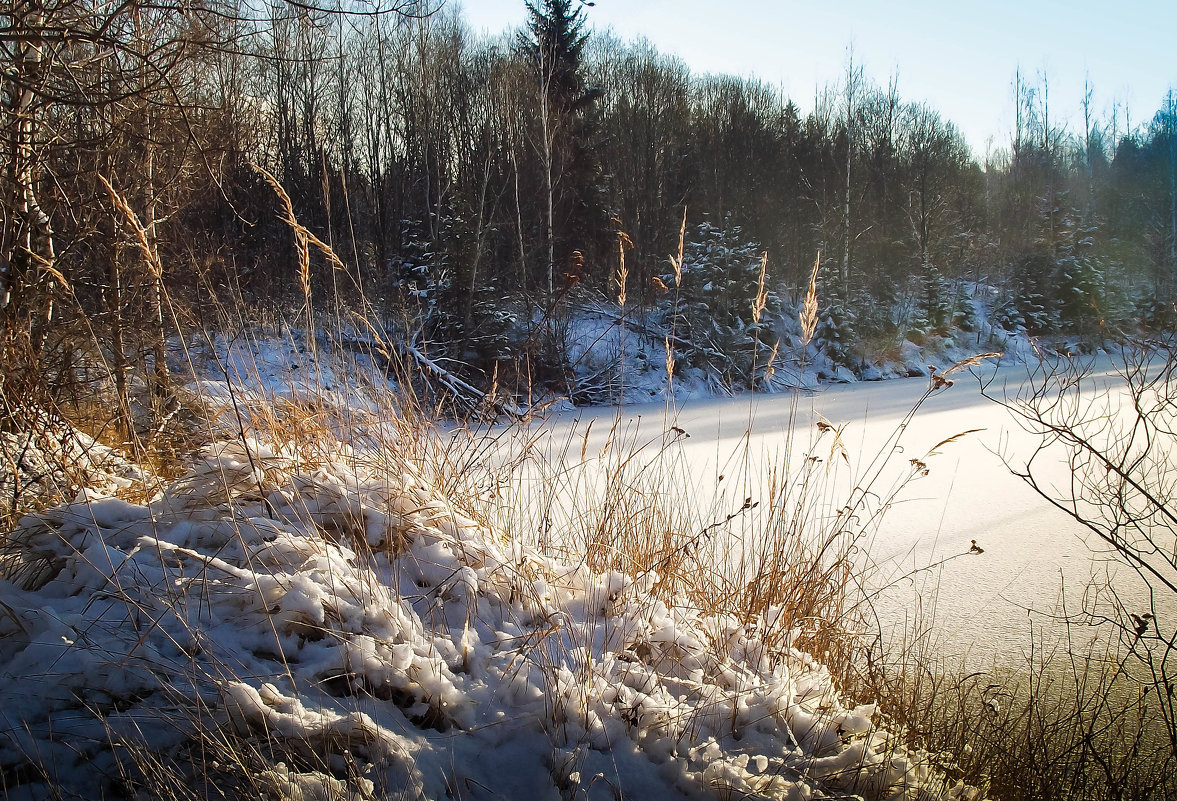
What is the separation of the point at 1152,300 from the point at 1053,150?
13.0m

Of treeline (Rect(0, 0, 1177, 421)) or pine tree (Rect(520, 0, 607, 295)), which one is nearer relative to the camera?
treeline (Rect(0, 0, 1177, 421))

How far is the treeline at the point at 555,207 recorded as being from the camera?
6867 mm

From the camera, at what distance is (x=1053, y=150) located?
2730cm

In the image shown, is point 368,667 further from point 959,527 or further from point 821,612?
point 959,527

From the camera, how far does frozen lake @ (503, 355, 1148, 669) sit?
110 inches

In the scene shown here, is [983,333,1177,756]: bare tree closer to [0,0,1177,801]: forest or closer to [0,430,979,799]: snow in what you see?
[0,0,1177,801]: forest

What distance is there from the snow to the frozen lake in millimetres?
827

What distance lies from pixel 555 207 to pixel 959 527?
12.4 meters

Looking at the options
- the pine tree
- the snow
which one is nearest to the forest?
the snow

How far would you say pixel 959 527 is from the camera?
3941mm

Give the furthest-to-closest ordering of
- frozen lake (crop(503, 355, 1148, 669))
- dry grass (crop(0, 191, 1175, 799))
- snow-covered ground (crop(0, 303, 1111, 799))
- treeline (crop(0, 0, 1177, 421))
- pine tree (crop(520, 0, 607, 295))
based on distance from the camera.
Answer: pine tree (crop(520, 0, 607, 295)) < treeline (crop(0, 0, 1177, 421)) < frozen lake (crop(503, 355, 1148, 669)) < dry grass (crop(0, 191, 1175, 799)) < snow-covered ground (crop(0, 303, 1111, 799))

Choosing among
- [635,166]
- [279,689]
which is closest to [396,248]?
[635,166]

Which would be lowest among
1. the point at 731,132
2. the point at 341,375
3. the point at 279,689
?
the point at 279,689

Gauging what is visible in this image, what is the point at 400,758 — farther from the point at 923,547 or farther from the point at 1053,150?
the point at 1053,150
